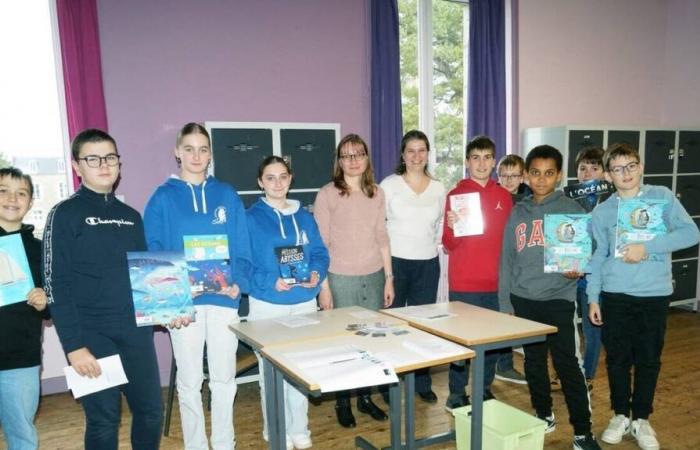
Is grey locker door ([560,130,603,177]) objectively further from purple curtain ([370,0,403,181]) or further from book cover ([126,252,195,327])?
book cover ([126,252,195,327])

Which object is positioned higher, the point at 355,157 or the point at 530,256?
the point at 355,157

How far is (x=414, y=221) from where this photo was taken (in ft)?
10.1

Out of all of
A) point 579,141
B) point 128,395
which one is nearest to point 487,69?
point 579,141

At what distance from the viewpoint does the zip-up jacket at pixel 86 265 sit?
6.11 ft

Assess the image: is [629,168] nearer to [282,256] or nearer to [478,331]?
[478,331]

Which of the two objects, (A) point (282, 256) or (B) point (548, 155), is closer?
(A) point (282, 256)

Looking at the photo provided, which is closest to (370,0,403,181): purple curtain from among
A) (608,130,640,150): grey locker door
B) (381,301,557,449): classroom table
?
(608,130,640,150): grey locker door

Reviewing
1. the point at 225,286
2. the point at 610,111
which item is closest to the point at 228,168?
the point at 225,286

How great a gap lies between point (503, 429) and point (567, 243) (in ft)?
3.31

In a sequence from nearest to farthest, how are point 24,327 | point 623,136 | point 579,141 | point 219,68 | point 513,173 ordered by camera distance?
point 24,327
point 513,173
point 219,68
point 579,141
point 623,136

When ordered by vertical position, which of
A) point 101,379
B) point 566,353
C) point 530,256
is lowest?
point 566,353

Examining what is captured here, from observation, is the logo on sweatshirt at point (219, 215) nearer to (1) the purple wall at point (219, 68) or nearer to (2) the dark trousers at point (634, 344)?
(1) the purple wall at point (219, 68)

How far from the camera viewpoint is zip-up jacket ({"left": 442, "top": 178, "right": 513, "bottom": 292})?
2.96 metres

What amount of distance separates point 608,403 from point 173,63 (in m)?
3.83
